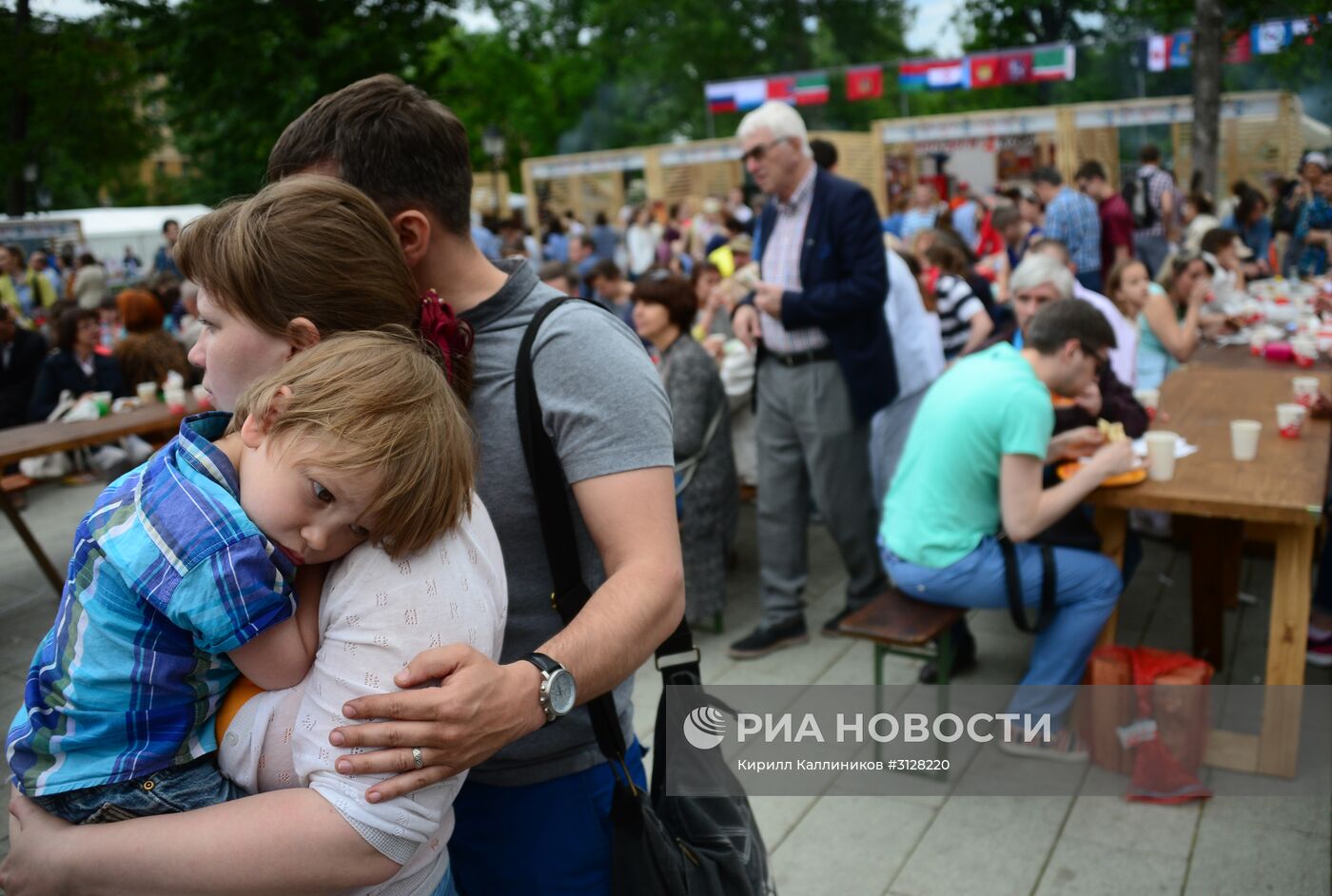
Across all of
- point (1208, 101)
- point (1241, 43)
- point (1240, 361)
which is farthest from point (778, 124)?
point (1241, 43)

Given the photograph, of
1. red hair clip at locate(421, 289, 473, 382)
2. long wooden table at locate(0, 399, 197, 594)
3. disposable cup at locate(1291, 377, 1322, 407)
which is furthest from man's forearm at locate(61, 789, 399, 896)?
disposable cup at locate(1291, 377, 1322, 407)

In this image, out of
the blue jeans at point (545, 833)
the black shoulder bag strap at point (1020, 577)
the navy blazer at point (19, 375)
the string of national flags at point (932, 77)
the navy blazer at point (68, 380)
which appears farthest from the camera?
the string of national flags at point (932, 77)

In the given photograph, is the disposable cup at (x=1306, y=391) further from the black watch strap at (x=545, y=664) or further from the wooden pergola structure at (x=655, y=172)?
the wooden pergola structure at (x=655, y=172)

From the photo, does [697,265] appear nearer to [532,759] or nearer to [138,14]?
[138,14]

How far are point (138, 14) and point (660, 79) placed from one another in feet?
109

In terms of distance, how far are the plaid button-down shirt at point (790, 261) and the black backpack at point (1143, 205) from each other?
307 inches

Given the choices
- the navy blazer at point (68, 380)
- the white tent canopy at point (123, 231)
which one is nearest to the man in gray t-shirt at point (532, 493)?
the navy blazer at point (68, 380)

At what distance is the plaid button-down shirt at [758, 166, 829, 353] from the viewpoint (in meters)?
4.35

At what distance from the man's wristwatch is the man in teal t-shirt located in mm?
2417

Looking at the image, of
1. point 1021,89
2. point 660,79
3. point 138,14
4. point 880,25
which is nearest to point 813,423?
point 138,14

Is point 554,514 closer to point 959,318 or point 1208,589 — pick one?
point 1208,589

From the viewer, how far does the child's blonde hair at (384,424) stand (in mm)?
1103

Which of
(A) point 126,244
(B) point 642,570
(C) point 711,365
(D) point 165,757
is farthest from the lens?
(A) point 126,244

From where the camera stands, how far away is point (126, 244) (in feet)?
81.8
